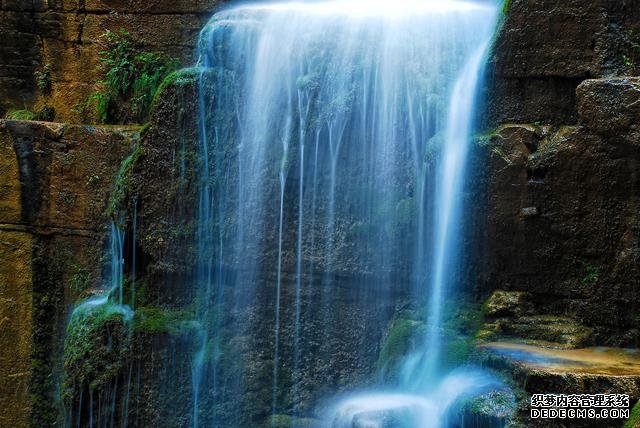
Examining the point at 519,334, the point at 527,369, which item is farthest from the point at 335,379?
the point at 527,369

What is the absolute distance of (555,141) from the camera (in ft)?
18.3

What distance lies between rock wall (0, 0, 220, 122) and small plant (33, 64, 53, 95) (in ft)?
0.11

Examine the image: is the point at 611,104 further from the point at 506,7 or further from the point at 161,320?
the point at 161,320

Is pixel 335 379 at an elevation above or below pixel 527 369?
below

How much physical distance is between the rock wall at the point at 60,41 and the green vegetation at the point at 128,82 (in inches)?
7.8

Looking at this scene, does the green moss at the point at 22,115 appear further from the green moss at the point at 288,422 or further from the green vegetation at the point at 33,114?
the green moss at the point at 288,422

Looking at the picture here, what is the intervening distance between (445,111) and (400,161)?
611mm

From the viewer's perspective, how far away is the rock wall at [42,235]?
A: 7.71 m

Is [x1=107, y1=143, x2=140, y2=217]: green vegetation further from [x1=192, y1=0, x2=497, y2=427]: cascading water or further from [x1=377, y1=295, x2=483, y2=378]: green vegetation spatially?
[x1=377, y1=295, x2=483, y2=378]: green vegetation

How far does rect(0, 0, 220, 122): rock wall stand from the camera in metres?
8.76

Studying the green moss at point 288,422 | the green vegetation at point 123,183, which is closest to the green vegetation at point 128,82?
the green vegetation at point 123,183

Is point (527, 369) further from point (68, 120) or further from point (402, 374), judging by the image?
point (68, 120)

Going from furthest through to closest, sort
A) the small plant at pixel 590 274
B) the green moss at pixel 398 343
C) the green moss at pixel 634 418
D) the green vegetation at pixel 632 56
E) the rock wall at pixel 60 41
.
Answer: the rock wall at pixel 60 41 < the green moss at pixel 398 343 < the green vegetation at pixel 632 56 < the small plant at pixel 590 274 < the green moss at pixel 634 418

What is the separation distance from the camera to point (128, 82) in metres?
8.52
